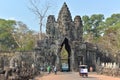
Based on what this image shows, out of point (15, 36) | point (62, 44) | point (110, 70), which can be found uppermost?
point (15, 36)

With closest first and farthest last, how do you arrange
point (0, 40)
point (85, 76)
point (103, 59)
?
point (85, 76), point (103, 59), point (0, 40)

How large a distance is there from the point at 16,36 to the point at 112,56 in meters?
28.8

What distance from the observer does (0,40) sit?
79.9 meters

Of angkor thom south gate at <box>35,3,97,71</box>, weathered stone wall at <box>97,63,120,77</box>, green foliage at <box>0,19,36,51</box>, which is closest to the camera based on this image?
weathered stone wall at <box>97,63,120,77</box>

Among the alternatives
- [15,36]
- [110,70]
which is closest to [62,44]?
[110,70]

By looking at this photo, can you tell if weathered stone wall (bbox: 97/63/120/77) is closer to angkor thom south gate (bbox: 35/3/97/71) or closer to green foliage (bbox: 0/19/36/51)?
angkor thom south gate (bbox: 35/3/97/71)

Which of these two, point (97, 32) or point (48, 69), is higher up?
point (97, 32)

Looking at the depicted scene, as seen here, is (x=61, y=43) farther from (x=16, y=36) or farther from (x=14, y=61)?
(x=16, y=36)

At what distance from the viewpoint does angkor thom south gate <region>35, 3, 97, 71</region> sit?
170 ft

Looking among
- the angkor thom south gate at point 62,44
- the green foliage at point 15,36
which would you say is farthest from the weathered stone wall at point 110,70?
the green foliage at point 15,36

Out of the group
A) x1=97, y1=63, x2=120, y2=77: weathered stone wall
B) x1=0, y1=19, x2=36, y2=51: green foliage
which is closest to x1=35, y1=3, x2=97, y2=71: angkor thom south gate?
x1=97, y1=63, x2=120, y2=77: weathered stone wall

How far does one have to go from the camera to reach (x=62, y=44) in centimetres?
5291

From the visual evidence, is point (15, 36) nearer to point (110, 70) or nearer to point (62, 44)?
point (62, 44)

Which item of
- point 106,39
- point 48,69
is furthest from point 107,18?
point 48,69
